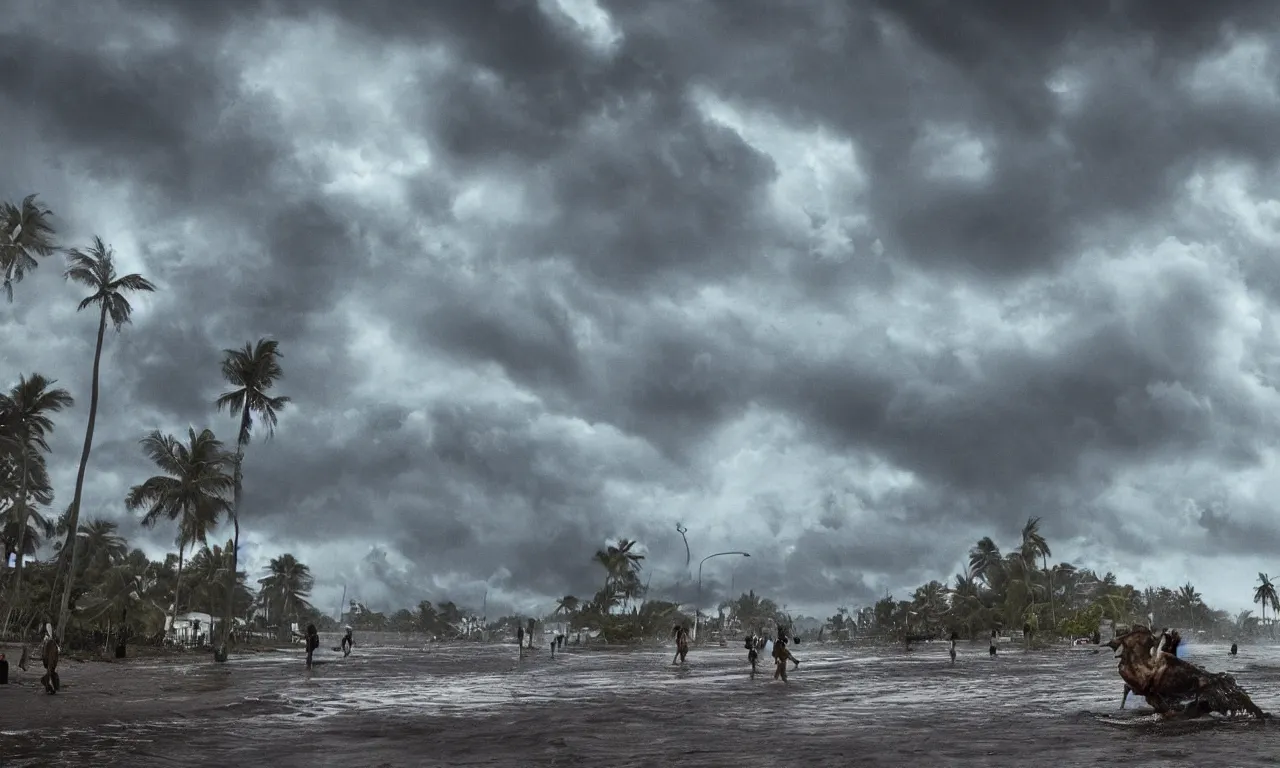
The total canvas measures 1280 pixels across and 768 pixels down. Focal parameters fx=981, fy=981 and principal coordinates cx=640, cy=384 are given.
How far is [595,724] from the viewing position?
1934 centimetres

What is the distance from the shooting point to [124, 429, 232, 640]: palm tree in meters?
66.6

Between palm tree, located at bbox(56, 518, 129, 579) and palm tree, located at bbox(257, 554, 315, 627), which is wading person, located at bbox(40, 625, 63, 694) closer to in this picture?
palm tree, located at bbox(56, 518, 129, 579)

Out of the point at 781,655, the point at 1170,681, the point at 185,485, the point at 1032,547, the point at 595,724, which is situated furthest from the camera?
the point at 1032,547

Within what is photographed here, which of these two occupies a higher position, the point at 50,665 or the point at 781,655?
the point at 50,665

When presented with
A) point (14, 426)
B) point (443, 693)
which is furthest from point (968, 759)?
point (14, 426)

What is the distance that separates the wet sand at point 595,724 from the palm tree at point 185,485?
111ft

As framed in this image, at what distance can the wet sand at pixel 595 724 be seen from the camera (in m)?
14.3

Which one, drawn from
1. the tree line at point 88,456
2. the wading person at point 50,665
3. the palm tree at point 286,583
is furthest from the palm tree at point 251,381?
the palm tree at point 286,583

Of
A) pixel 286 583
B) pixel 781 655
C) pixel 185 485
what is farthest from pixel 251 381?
pixel 286 583

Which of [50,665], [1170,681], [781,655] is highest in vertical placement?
[50,665]

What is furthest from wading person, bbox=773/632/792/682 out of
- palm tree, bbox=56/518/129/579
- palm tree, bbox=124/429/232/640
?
palm tree, bbox=56/518/129/579

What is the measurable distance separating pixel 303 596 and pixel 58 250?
115 m

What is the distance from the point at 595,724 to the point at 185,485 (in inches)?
2207

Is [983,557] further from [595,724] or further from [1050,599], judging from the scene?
[595,724]
